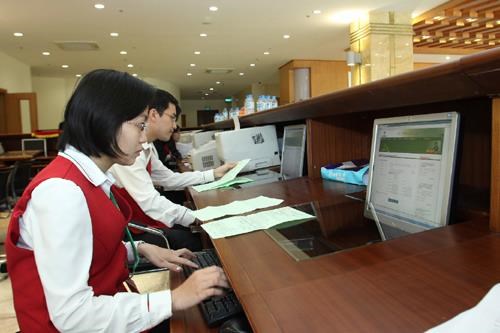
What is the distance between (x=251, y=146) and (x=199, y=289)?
1766 millimetres

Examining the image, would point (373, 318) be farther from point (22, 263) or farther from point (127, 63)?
point (127, 63)

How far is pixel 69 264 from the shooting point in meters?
0.70

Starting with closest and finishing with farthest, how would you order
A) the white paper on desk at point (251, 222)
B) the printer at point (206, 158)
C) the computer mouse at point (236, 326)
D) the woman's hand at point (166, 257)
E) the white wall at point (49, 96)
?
the computer mouse at point (236, 326), the white paper on desk at point (251, 222), the woman's hand at point (166, 257), the printer at point (206, 158), the white wall at point (49, 96)

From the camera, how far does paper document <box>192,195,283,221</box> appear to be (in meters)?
1.22

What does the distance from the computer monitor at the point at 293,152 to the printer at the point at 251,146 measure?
0.88 feet

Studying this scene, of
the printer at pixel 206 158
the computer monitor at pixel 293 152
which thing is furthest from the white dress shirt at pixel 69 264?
the printer at pixel 206 158

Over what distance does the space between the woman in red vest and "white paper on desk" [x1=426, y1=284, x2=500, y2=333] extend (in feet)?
1.56

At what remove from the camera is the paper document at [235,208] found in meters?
1.22

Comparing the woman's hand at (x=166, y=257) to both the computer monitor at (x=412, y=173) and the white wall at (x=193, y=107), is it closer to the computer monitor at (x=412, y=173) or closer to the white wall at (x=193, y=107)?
the computer monitor at (x=412, y=173)

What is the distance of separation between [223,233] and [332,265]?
14.7 inches

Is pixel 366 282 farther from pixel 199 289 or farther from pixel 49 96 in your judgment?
pixel 49 96

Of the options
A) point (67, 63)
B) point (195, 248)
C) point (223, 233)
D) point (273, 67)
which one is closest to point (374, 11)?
point (273, 67)

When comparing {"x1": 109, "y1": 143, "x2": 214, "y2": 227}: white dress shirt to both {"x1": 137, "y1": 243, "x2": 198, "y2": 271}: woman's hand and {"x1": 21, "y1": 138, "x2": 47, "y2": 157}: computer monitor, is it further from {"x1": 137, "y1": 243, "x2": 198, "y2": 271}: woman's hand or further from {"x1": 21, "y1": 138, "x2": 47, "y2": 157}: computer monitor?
{"x1": 21, "y1": 138, "x2": 47, "y2": 157}: computer monitor

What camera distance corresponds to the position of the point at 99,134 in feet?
2.80
